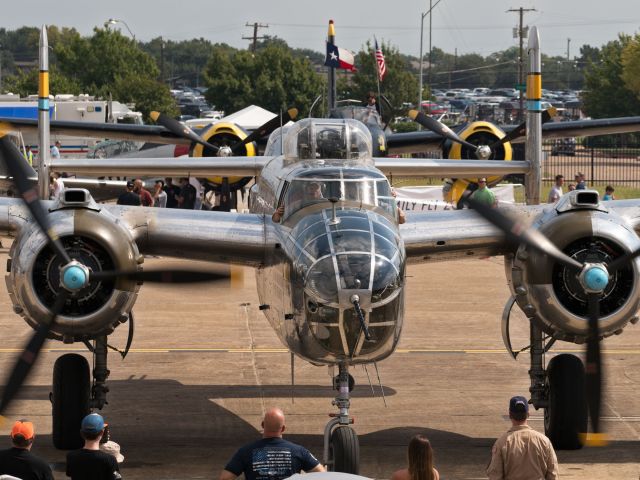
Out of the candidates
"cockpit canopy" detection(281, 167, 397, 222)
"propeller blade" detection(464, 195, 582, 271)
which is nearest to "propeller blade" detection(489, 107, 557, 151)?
"cockpit canopy" detection(281, 167, 397, 222)

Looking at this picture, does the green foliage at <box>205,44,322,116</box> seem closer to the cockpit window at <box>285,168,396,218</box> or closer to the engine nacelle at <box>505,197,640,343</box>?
the cockpit window at <box>285,168,396,218</box>

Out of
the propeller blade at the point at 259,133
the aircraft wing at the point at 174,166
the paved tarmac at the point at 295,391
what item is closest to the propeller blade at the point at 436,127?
the propeller blade at the point at 259,133

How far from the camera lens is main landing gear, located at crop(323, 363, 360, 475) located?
11430 mm

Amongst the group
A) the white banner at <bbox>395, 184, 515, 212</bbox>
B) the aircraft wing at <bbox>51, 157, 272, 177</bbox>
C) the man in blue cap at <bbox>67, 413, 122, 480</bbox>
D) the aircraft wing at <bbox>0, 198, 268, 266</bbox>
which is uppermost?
the aircraft wing at <bbox>51, 157, 272, 177</bbox>

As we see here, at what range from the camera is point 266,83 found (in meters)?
92.9

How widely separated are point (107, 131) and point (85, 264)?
1541 centimetres

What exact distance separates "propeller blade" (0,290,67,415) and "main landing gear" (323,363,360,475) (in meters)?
2.91

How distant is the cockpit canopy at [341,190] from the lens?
13.0 metres

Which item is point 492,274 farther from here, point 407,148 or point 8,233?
point 8,233

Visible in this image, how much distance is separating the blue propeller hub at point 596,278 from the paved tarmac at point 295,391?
166cm

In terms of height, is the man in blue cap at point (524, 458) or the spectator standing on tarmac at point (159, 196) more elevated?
the spectator standing on tarmac at point (159, 196)

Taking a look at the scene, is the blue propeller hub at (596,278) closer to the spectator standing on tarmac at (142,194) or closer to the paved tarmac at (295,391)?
the paved tarmac at (295,391)

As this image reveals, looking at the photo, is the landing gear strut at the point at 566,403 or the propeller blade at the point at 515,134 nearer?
the landing gear strut at the point at 566,403

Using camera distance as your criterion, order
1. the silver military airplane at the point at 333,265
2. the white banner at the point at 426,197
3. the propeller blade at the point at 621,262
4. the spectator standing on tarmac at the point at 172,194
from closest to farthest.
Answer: the silver military airplane at the point at 333,265 < the propeller blade at the point at 621,262 < the white banner at the point at 426,197 < the spectator standing on tarmac at the point at 172,194
